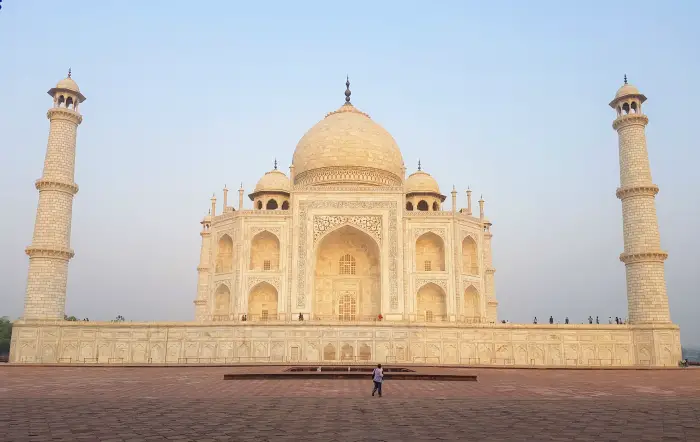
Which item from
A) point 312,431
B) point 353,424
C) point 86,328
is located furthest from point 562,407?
point 86,328

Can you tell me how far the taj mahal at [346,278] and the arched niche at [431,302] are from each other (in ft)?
0.15

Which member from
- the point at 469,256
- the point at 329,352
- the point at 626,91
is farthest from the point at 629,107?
the point at 329,352

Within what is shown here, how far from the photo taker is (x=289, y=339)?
20703 millimetres

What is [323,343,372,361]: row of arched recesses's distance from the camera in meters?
20.6

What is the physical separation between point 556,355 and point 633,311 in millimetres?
3379

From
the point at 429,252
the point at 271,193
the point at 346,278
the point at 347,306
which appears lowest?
the point at 347,306

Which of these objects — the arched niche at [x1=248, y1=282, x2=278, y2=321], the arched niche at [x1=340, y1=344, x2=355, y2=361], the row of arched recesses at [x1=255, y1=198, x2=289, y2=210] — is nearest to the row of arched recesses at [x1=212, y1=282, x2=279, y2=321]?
the arched niche at [x1=248, y1=282, x2=278, y2=321]

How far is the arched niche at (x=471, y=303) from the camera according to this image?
2633 centimetres

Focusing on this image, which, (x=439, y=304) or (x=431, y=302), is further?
(x=431, y=302)

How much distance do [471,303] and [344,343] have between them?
318 inches

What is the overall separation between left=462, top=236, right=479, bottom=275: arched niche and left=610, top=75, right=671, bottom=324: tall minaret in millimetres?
6486

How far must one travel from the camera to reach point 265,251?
26359 millimetres

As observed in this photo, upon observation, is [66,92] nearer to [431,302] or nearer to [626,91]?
[431,302]

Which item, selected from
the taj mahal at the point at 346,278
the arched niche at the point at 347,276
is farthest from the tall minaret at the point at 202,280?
the arched niche at the point at 347,276
